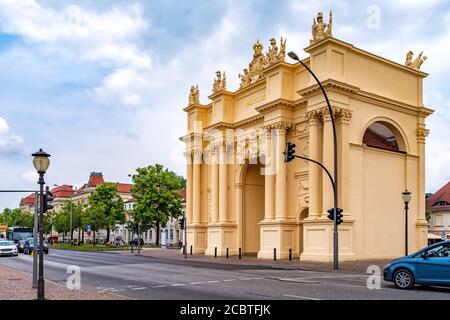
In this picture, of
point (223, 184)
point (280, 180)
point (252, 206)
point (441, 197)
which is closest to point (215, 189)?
point (223, 184)

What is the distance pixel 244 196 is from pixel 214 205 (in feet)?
8.80

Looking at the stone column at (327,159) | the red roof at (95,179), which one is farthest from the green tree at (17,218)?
the stone column at (327,159)

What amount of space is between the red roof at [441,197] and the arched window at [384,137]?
41.2 meters

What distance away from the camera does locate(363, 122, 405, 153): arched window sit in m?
35.1

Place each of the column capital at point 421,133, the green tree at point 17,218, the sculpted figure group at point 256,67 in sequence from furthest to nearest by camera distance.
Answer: the green tree at point 17,218 < the sculpted figure group at point 256,67 < the column capital at point 421,133

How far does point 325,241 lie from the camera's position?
98.4ft

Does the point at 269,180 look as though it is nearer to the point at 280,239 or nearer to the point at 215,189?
the point at 280,239

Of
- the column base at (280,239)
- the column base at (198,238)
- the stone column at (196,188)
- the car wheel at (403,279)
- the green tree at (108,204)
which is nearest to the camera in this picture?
the car wheel at (403,279)

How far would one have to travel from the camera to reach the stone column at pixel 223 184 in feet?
139

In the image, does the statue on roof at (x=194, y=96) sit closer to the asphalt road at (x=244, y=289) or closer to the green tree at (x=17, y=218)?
the asphalt road at (x=244, y=289)

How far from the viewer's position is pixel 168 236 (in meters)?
93.1

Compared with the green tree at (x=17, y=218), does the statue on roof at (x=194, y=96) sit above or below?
above

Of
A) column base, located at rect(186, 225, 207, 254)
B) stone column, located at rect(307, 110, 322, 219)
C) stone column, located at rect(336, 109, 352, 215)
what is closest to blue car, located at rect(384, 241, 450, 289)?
stone column, located at rect(336, 109, 352, 215)
